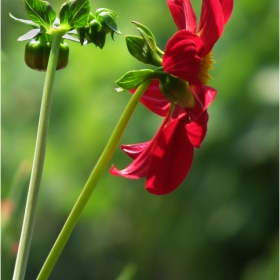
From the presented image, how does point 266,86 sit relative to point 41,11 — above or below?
above

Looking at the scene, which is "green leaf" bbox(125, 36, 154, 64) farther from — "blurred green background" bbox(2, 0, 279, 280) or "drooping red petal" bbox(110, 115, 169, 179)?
"blurred green background" bbox(2, 0, 279, 280)

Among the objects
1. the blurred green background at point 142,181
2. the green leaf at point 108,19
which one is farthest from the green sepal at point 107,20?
the blurred green background at point 142,181

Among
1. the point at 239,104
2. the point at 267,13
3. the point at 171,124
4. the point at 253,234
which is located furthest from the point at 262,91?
the point at 171,124

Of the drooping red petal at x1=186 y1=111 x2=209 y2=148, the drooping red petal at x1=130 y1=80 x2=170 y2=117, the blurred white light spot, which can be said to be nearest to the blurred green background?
the blurred white light spot

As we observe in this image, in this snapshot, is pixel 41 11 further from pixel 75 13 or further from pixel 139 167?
pixel 139 167

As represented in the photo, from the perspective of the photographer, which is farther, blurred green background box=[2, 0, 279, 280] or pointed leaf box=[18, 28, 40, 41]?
blurred green background box=[2, 0, 279, 280]

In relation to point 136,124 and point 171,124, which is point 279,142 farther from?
point 171,124

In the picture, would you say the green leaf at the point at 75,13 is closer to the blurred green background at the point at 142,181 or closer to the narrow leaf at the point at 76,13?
the narrow leaf at the point at 76,13

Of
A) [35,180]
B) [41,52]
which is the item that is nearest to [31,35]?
[41,52]
